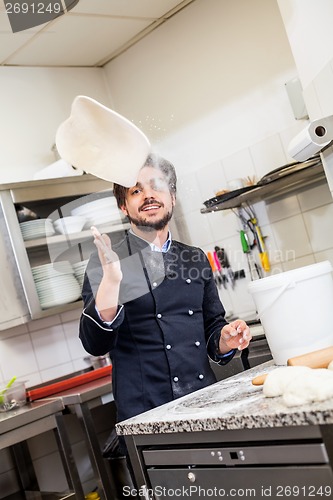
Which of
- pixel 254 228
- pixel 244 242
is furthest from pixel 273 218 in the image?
pixel 244 242

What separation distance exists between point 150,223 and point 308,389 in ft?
2.42

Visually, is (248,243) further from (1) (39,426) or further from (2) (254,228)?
(1) (39,426)

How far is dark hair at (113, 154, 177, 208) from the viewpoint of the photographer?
1.77 m

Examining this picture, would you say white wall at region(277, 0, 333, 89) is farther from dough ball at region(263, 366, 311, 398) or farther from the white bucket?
dough ball at region(263, 366, 311, 398)

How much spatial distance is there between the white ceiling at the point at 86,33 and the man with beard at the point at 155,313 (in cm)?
90

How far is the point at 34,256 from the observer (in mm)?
3006

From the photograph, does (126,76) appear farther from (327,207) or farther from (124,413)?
(124,413)

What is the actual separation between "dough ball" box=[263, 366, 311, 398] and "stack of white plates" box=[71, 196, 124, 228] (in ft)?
2.47

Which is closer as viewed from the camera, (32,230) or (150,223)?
(150,223)

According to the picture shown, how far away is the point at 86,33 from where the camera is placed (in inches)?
101

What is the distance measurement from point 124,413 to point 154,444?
0.40 m

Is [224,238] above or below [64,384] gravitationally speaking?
above

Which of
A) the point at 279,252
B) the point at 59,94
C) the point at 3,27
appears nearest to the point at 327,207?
the point at 279,252

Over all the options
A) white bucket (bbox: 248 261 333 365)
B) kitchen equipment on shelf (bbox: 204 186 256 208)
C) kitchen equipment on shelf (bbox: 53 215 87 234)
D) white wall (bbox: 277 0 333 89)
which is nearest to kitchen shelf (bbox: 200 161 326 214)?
kitchen equipment on shelf (bbox: 204 186 256 208)
